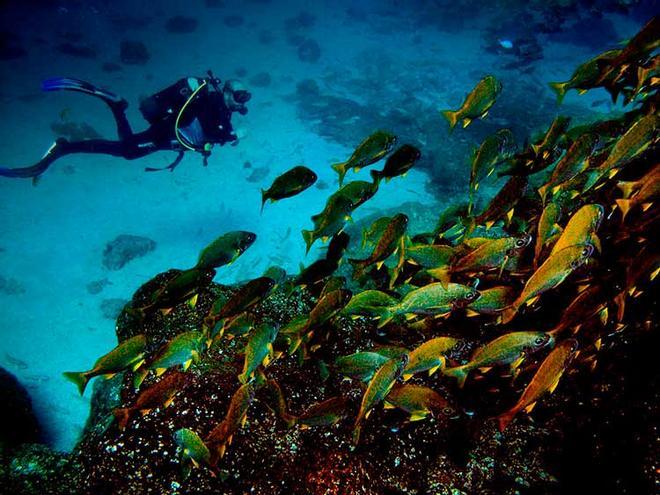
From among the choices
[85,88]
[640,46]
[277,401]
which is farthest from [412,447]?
[85,88]

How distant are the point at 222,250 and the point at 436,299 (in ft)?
5.81

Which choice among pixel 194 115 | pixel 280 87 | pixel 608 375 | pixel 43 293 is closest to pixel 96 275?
pixel 43 293

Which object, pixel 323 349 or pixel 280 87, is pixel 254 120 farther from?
pixel 323 349

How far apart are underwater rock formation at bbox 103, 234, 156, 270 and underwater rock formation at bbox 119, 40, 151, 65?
21.0 metres

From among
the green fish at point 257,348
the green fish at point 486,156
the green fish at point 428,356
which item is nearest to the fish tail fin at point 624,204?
the green fish at point 486,156

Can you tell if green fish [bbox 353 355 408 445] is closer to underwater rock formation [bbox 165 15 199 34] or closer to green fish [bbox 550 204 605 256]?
green fish [bbox 550 204 605 256]

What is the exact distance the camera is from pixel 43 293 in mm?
12023

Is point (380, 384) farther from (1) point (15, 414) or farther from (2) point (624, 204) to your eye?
(1) point (15, 414)

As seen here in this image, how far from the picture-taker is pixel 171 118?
33.3 ft

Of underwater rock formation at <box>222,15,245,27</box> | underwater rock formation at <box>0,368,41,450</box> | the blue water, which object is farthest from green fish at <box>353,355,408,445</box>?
underwater rock formation at <box>222,15,245,27</box>

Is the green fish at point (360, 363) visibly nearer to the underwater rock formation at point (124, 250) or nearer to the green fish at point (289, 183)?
the green fish at point (289, 183)

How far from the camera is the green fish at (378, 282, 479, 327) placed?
2195 millimetres

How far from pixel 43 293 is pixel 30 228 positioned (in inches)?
183

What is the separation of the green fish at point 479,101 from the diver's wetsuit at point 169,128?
7836mm
